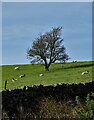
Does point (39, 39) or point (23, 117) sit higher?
point (39, 39)

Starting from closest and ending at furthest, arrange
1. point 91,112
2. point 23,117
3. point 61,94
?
point 91,112 < point 23,117 < point 61,94

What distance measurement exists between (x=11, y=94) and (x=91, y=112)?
3885mm

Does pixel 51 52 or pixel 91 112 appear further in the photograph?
pixel 51 52

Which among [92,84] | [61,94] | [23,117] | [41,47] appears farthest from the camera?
[41,47]

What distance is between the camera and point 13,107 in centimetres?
1431

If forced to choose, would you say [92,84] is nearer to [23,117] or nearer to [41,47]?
[23,117]

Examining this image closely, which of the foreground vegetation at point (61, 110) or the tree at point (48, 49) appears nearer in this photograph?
the foreground vegetation at point (61, 110)

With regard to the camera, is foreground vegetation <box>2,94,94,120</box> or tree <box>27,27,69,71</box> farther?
tree <box>27,27,69,71</box>

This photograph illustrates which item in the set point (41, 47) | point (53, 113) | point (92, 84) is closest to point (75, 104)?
point (53, 113)

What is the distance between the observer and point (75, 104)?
1527 cm

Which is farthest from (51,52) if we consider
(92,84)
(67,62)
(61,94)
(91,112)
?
(91,112)

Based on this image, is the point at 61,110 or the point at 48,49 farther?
the point at 48,49

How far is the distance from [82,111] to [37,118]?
1.68 m

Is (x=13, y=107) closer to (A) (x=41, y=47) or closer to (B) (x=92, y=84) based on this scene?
(B) (x=92, y=84)
